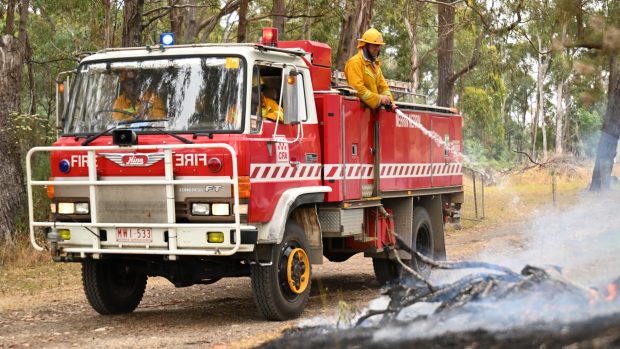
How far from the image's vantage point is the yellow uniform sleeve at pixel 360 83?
11.3 meters

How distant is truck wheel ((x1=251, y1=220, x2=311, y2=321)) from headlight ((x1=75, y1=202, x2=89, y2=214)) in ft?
6.03

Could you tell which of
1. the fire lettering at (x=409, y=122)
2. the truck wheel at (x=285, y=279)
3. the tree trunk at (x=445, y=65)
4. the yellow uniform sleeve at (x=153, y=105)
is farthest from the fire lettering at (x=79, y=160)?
the tree trunk at (x=445, y=65)

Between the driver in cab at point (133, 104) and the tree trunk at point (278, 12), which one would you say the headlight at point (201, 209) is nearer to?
the driver in cab at point (133, 104)

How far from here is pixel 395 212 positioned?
12727 millimetres

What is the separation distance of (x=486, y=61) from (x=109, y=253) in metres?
33.5

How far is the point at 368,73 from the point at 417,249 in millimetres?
3188

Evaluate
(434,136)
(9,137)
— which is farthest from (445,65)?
(9,137)

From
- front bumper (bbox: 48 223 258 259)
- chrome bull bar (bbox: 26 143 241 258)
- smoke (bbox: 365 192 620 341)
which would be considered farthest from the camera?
front bumper (bbox: 48 223 258 259)

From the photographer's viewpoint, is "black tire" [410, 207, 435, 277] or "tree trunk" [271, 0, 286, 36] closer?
"black tire" [410, 207, 435, 277]

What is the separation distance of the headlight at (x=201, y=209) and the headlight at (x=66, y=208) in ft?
4.70

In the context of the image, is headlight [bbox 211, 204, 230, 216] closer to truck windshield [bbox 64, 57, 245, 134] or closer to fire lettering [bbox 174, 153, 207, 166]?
fire lettering [bbox 174, 153, 207, 166]

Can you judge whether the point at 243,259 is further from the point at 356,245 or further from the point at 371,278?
the point at 371,278

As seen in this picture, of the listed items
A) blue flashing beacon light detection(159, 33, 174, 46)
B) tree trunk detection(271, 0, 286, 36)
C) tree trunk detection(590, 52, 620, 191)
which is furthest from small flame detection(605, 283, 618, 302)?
tree trunk detection(590, 52, 620, 191)

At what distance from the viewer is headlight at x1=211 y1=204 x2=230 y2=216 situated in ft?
29.9
